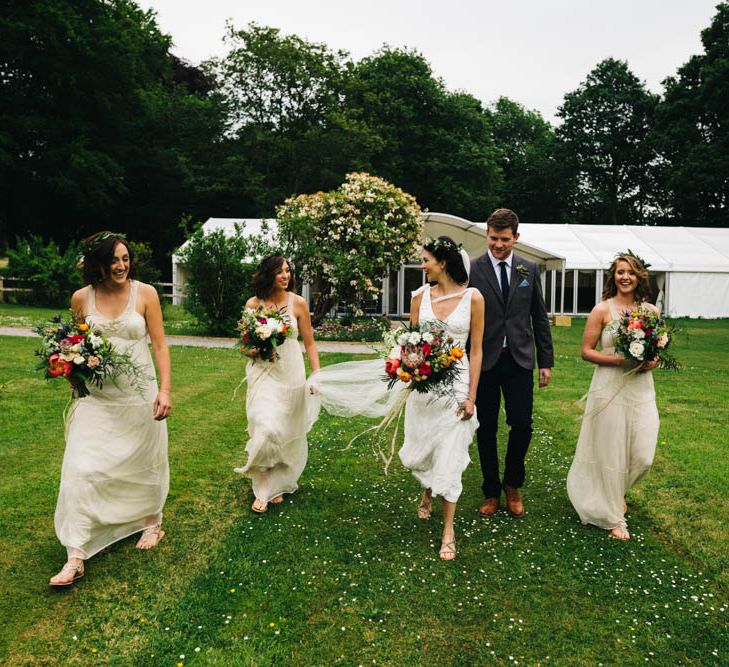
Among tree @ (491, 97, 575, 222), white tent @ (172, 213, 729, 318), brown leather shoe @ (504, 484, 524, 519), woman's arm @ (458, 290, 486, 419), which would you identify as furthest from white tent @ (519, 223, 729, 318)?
woman's arm @ (458, 290, 486, 419)

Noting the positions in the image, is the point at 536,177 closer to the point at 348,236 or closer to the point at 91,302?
the point at 348,236

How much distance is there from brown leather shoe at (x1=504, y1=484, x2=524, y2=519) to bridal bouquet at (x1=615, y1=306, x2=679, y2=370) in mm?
1497

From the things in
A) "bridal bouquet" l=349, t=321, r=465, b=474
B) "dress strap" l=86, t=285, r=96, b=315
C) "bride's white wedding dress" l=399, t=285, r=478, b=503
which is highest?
"dress strap" l=86, t=285, r=96, b=315

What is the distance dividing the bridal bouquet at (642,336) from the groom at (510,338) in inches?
24.1

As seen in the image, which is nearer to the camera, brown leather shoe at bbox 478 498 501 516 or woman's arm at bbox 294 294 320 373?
brown leather shoe at bbox 478 498 501 516

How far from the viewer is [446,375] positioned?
4746mm

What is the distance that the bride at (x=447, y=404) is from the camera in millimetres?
4809

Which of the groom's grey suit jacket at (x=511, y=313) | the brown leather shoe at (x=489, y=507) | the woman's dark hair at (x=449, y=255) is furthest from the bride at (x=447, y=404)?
the brown leather shoe at (x=489, y=507)

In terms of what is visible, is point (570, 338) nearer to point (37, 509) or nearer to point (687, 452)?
point (687, 452)

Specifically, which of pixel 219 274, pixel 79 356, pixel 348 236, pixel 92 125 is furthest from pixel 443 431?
pixel 92 125

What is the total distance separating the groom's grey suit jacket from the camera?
213 inches

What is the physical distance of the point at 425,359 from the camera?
4.62m

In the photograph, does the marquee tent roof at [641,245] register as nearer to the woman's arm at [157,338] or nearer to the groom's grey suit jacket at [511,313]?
the groom's grey suit jacket at [511,313]

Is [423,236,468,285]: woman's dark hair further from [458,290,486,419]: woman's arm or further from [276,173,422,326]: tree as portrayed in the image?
[276,173,422,326]: tree
